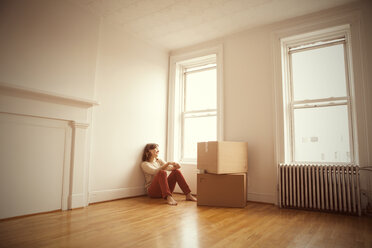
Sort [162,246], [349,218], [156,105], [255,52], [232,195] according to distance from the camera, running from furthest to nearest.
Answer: [156,105]
[255,52]
[232,195]
[349,218]
[162,246]

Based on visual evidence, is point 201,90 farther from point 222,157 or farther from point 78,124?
point 78,124

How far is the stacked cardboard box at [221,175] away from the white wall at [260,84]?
1.30 feet

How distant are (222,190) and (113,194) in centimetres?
155

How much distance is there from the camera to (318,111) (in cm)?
347

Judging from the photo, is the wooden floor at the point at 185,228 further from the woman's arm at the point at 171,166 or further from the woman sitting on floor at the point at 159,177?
the woman's arm at the point at 171,166

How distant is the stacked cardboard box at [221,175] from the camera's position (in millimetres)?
3258

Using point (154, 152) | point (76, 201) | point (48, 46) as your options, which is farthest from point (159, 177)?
point (48, 46)

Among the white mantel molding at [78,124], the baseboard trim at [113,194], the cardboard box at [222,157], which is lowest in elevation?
the baseboard trim at [113,194]

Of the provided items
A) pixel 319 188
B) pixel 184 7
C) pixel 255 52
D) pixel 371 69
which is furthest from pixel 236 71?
pixel 319 188

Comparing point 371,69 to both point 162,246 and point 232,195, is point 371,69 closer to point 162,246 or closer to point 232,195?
point 232,195

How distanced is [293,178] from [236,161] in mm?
734

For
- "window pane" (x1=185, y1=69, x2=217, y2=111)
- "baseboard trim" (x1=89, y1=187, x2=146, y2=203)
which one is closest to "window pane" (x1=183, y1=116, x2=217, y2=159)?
"window pane" (x1=185, y1=69, x2=217, y2=111)

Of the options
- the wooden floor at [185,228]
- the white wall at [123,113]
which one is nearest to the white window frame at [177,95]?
the white wall at [123,113]

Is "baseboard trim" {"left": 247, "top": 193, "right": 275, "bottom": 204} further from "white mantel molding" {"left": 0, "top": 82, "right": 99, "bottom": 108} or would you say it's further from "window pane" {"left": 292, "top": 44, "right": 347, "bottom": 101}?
"white mantel molding" {"left": 0, "top": 82, "right": 99, "bottom": 108}
